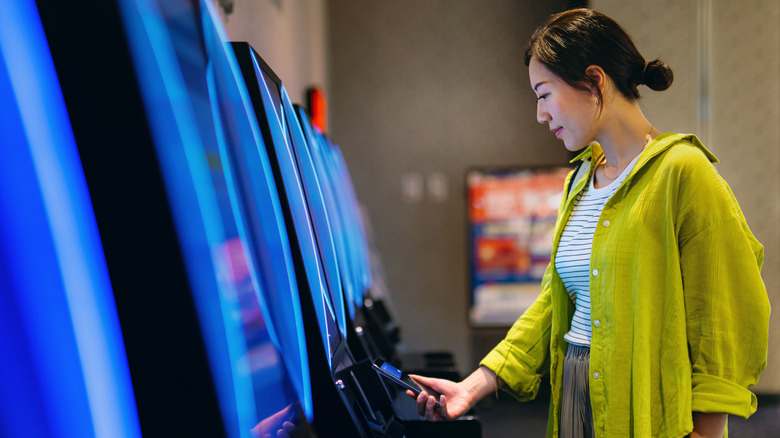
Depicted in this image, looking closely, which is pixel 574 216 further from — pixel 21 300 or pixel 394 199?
pixel 394 199

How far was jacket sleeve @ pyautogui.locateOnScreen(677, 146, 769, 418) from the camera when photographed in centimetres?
76

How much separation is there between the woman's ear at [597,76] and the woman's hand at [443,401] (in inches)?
24.7

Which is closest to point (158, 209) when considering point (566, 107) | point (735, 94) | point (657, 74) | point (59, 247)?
point (59, 247)

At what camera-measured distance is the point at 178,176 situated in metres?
0.39

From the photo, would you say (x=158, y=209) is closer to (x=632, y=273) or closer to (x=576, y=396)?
(x=632, y=273)

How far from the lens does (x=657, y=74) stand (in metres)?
0.94

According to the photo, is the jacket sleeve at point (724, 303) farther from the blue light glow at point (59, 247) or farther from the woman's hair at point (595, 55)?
the blue light glow at point (59, 247)

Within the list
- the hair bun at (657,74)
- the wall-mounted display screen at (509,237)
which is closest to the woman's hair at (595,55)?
the hair bun at (657,74)

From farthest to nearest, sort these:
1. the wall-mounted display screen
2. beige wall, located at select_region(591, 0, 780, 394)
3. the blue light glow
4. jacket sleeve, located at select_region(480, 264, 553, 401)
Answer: the wall-mounted display screen, beige wall, located at select_region(591, 0, 780, 394), jacket sleeve, located at select_region(480, 264, 553, 401), the blue light glow

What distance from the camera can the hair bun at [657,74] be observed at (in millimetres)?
936

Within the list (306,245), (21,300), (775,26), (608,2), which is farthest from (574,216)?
(775,26)

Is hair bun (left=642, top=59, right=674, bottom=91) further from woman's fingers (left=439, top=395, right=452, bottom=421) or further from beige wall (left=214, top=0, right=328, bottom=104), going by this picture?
beige wall (left=214, top=0, right=328, bottom=104)

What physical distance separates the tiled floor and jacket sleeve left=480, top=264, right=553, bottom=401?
165 centimetres

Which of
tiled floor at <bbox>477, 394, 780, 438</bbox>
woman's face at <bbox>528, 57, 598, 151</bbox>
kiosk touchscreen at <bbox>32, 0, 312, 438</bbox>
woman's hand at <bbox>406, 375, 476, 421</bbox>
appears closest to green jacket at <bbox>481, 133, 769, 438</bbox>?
woman's face at <bbox>528, 57, 598, 151</bbox>
